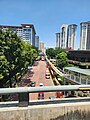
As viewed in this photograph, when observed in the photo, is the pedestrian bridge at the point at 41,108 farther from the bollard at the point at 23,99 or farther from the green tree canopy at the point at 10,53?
the green tree canopy at the point at 10,53

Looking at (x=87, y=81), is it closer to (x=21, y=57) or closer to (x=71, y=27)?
(x=21, y=57)

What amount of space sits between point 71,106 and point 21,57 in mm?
17666

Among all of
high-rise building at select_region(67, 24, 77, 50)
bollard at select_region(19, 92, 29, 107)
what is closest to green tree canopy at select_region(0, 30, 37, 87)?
bollard at select_region(19, 92, 29, 107)

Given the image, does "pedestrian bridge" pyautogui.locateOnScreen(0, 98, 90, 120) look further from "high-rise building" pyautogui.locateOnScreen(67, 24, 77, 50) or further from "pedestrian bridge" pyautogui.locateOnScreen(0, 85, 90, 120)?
"high-rise building" pyautogui.locateOnScreen(67, 24, 77, 50)

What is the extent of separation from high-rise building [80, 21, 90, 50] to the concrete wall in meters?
98.6

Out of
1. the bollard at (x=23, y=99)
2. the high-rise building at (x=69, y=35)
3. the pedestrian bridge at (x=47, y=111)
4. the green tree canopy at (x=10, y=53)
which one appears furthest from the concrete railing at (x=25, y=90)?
the high-rise building at (x=69, y=35)

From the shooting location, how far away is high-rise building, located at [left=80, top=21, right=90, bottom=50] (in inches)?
3878

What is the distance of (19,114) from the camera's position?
3029 mm

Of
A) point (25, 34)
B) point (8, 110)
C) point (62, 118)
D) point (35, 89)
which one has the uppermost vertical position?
point (25, 34)

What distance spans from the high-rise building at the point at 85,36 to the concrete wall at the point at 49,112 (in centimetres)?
9864

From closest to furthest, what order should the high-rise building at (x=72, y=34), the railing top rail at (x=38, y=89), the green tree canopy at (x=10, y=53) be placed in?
the railing top rail at (x=38, y=89)
the green tree canopy at (x=10, y=53)
the high-rise building at (x=72, y=34)

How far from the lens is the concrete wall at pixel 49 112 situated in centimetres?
300

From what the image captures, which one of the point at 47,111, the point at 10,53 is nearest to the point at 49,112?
the point at 47,111

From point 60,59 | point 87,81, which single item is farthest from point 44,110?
point 60,59
